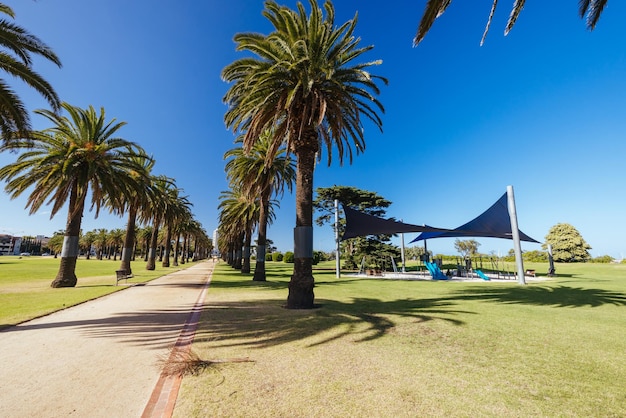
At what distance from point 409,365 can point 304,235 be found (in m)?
6.50

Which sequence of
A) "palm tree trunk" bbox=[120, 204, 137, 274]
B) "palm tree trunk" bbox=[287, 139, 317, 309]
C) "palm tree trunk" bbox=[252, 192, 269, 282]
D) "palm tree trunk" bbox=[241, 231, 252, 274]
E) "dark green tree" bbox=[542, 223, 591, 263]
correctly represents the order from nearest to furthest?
"palm tree trunk" bbox=[287, 139, 317, 309]
"palm tree trunk" bbox=[252, 192, 269, 282]
"palm tree trunk" bbox=[120, 204, 137, 274]
"palm tree trunk" bbox=[241, 231, 252, 274]
"dark green tree" bbox=[542, 223, 591, 263]

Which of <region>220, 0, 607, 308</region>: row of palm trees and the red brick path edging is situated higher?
<region>220, 0, 607, 308</region>: row of palm trees

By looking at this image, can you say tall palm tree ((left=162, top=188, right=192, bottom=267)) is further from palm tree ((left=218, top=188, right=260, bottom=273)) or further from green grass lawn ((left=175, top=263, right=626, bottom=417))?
green grass lawn ((left=175, top=263, right=626, bottom=417))

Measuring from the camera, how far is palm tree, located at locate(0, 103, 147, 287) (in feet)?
53.5

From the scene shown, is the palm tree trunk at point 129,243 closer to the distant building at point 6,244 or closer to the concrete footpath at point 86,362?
the concrete footpath at point 86,362

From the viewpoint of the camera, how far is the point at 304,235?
424 inches

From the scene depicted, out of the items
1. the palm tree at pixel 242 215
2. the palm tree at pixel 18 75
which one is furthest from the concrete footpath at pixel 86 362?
the palm tree at pixel 242 215

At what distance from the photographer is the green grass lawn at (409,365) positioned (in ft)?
11.3

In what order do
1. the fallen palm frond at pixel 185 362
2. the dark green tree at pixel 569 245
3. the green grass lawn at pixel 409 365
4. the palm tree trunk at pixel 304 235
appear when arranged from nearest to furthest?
the green grass lawn at pixel 409 365, the fallen palm frond at pixel 185 362, the palm tree trunk at pixel 304 235, the dark green tree at pixel 569 245

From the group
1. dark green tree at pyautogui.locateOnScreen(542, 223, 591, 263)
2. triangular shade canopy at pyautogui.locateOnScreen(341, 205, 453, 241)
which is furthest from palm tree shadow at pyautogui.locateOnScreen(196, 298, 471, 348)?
dark green tree at pyautogui.locateOnScreen(542, 223, 591, 263)

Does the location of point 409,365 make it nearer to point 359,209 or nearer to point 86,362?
point 86,362

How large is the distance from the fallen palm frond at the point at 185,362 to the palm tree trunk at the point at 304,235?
16.1 feet

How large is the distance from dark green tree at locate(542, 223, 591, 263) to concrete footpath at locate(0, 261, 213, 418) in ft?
227

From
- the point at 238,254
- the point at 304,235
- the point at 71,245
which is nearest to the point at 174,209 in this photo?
the point at 238,254
